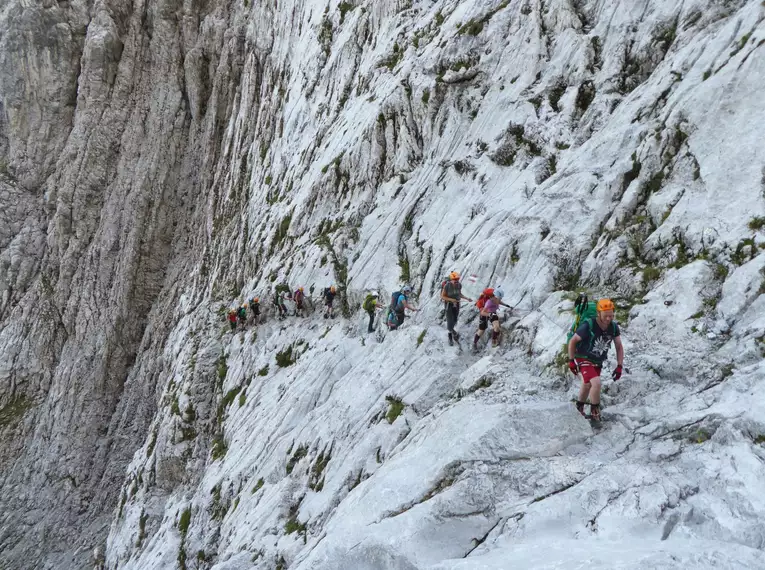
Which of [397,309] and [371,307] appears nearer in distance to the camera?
[397,309]

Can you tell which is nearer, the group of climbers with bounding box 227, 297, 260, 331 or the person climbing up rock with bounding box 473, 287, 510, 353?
the person climbing up rock with bounding box 473, 287, 510, 353

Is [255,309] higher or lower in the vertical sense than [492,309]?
lower

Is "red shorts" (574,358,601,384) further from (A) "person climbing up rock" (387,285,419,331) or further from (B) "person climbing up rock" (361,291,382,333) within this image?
(B) "person climbing up rock" (361,291,382,333)

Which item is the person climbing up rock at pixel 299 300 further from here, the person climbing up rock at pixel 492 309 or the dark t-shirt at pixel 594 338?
the dark t-shirt at pixel 594 338

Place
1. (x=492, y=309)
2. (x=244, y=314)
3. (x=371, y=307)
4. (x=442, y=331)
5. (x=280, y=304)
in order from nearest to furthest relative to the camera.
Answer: (x=492, y=309) < (x=442, y=331) < (x=371, y=307) < (x=280, y=304) < (x=244, y=314)

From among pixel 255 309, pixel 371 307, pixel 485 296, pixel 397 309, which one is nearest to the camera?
pixel 485 296

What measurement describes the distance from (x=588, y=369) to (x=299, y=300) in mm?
17683

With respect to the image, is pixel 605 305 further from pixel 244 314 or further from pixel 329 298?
pixel 244 314

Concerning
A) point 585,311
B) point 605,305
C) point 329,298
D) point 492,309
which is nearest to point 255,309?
point 329,298

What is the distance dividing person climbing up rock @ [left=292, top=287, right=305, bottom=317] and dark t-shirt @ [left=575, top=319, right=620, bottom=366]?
1730cm

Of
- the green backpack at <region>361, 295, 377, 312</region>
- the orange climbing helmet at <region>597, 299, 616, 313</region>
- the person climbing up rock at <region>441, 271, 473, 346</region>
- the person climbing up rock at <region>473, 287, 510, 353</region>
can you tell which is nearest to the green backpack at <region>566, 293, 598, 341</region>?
the orange climbing helmet at <region>597, 299, 616, 313</region>

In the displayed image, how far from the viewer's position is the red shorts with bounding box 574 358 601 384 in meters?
8.87

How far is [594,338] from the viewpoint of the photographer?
881 centimetres

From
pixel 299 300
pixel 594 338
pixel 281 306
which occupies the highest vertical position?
pixel 594 338
